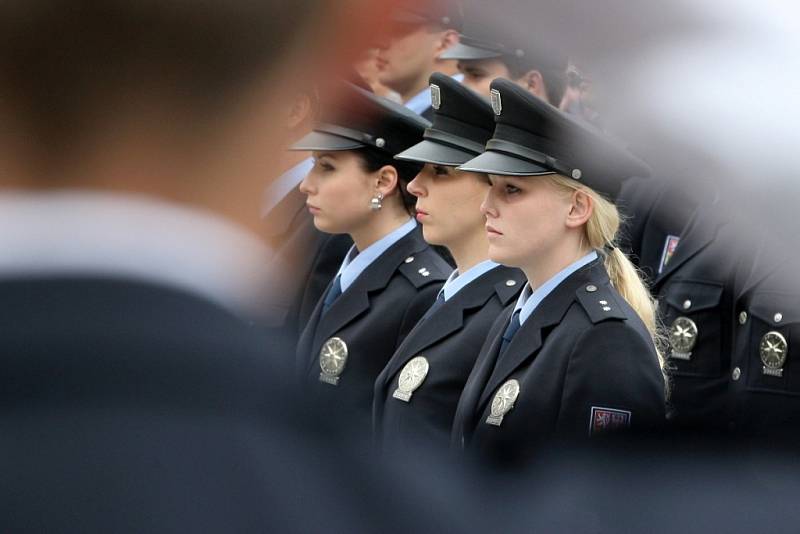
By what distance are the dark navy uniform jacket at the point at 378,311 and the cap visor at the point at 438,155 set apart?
0.48 metres

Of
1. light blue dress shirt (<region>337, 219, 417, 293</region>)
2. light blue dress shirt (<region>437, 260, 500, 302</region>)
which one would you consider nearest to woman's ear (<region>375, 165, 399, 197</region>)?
light blue dress shirt (<region>337, 219, 417, 293</region>)

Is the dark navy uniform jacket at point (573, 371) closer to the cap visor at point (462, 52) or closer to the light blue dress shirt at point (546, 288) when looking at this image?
the light blue dress shirt at point (546, 288)

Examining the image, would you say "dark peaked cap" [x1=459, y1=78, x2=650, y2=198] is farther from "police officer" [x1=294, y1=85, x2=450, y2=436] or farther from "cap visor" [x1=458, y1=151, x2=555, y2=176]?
"police officer" [x1=294, y1=85, x2=450, y2=436]

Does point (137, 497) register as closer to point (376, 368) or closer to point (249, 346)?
point (249, 346)

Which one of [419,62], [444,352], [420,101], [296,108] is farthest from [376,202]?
[296,108]

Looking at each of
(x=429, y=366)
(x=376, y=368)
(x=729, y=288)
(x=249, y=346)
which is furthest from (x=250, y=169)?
(x=729, y=288)

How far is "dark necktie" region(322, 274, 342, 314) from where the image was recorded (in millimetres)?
4723

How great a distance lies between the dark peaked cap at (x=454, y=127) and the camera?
164 inches

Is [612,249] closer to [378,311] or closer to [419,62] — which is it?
[378,311]

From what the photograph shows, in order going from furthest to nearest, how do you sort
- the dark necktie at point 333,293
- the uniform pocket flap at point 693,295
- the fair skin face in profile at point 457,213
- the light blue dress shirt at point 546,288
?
1. the uniform pocket flap at point 693,295
2. the dark necktie at point 333,293
3. the fair skin face in profile at point 457,213
4. the light blue dress shirt at point 546,288

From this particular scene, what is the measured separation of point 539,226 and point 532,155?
0.59ft

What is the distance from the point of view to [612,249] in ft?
11.8

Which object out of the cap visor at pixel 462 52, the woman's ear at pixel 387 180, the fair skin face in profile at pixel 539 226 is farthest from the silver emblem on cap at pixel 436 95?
the cap visor at pixel 462 52

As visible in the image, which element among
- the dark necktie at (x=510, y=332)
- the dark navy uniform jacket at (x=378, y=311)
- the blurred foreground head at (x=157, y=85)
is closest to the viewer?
the blurred foreground head at (x=157, y=85)
